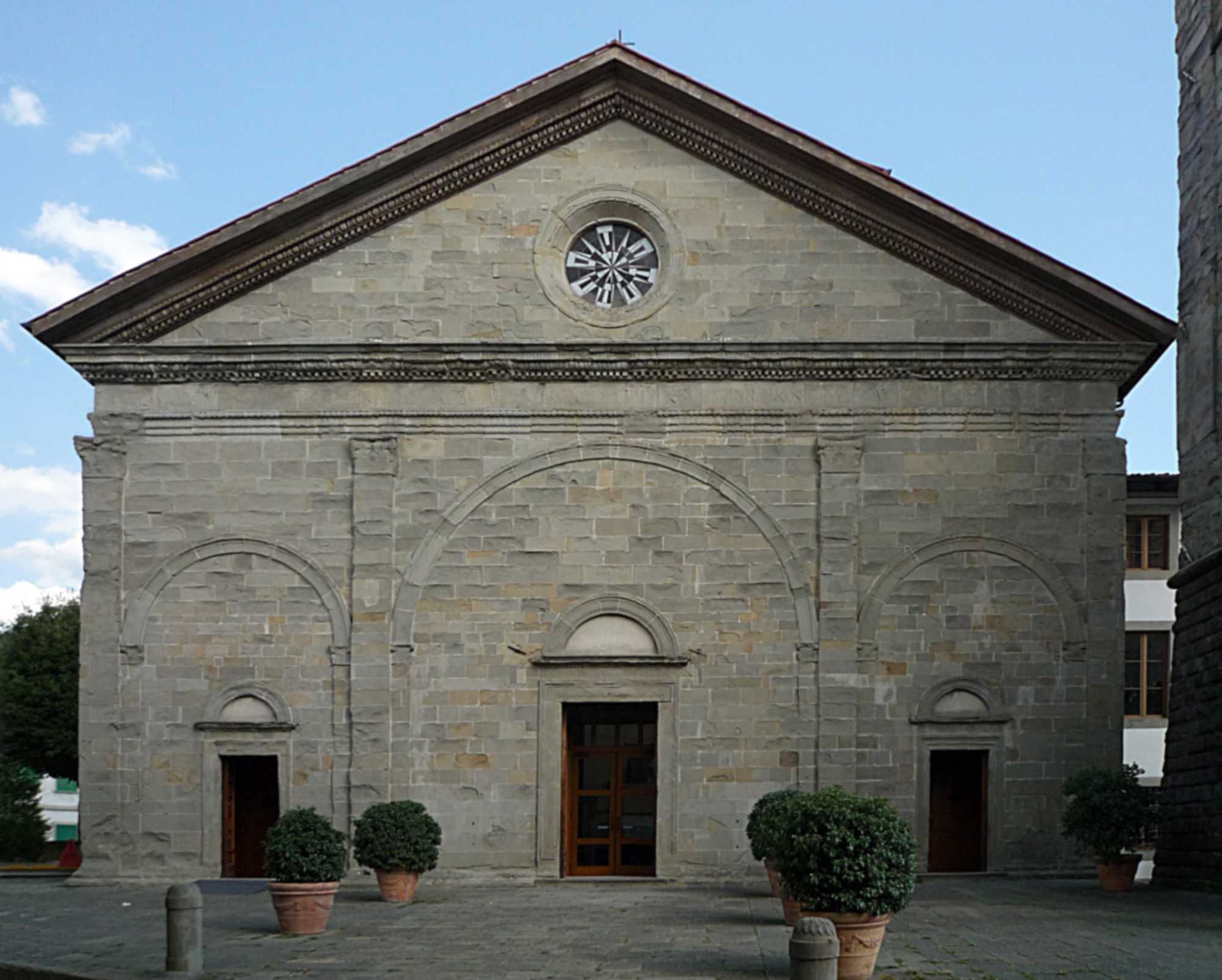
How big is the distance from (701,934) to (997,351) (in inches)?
422

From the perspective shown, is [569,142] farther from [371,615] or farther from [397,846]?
[397,846]

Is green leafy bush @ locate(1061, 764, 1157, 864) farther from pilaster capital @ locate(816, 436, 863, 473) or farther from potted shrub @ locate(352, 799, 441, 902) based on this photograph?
potted shrub @ locate(352, 799, 441, 902)

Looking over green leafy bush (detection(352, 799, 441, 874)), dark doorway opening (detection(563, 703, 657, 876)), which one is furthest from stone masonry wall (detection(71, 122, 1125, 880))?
green leafy bush (detection(352, 799, 441, 874))

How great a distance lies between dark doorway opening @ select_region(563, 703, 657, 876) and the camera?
21.4 meters

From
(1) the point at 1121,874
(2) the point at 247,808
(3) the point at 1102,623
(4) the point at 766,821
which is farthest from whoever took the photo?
(2) the point at 247,808

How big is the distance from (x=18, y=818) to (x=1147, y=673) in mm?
25217

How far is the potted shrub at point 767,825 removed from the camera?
14.4 metres

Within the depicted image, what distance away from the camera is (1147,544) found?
29312 millimetres

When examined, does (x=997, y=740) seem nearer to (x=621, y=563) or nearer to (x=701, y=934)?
(x=621, y=563)

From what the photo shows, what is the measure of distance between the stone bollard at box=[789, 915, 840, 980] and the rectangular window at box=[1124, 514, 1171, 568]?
67.5 ft

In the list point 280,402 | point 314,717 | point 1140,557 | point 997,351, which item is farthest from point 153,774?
point 1140,557

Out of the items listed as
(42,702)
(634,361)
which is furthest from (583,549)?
(42,702)

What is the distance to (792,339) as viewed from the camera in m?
21.6

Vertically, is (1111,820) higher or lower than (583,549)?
lower
